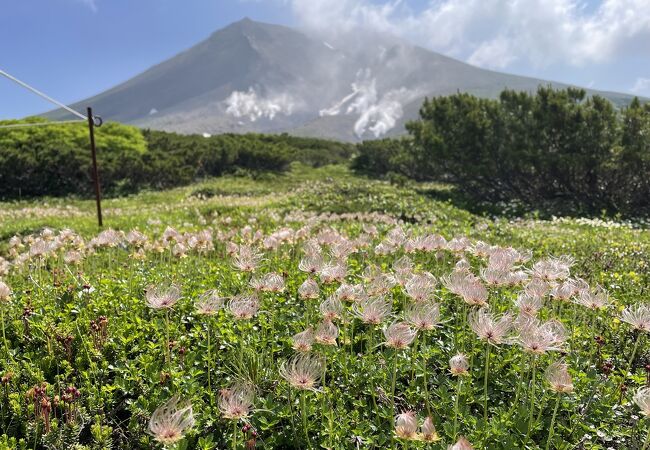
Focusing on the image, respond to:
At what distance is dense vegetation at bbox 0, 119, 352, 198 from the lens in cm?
3047

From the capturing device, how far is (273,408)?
3205 mm

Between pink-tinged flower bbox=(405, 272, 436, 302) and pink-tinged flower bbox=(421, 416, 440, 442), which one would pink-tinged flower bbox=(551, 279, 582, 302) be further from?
pink-tinged flower bbox=(421, 416, 440, 442)

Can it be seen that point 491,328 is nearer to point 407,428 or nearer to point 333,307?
point 407,428

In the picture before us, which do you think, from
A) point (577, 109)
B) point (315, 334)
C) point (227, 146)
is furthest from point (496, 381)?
point (227, 146)

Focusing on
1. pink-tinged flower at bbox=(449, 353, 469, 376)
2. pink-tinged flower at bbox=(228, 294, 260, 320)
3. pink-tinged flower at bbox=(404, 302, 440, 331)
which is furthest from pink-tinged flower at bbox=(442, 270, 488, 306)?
pink-tinged flower at bbox=(228, 294, 260, 320)

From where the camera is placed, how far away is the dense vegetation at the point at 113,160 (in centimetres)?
3047

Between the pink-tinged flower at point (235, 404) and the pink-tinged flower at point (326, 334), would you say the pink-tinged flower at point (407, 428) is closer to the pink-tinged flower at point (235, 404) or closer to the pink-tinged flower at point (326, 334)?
the pink-tinged flower at point (326, 334)

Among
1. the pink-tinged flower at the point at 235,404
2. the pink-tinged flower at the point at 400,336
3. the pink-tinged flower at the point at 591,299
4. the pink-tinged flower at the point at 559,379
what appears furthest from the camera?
the pink-tinged flower at the point at 591,299

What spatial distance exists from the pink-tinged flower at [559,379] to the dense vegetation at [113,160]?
3099 centimetres

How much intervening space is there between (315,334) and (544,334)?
1.35 meters

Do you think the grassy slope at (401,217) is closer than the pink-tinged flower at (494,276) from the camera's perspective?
No

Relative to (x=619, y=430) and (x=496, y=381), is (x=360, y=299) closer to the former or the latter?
(x=496, y=381)

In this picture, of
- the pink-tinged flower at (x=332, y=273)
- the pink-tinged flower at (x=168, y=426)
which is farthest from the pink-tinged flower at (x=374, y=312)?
the pink-tinged flower at (x=168, y=426)

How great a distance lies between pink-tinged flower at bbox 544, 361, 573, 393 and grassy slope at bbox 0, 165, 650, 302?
145 inches
